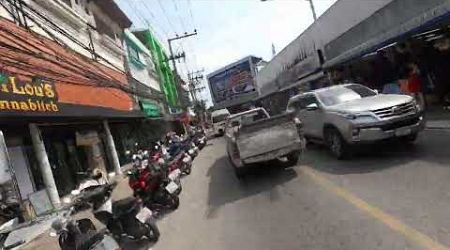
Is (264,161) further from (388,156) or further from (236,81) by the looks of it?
(236,81)

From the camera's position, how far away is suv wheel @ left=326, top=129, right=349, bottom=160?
468 inches

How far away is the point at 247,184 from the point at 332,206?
4.18 metres

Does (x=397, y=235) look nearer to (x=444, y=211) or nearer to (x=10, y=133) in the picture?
(x=444, y=211)

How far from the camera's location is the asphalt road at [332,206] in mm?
6277

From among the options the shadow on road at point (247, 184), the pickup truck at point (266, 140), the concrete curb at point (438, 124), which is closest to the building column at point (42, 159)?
the shadow on road at point (247, 184)

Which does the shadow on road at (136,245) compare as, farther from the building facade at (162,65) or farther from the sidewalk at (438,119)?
the building facade at (162,65)

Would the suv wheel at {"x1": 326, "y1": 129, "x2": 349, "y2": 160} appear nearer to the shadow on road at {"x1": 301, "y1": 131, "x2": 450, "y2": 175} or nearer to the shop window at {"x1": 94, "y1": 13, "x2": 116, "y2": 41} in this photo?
the shadow on road at {"x1": 301, "y1": 131, "x2": 450, "y2": 175}

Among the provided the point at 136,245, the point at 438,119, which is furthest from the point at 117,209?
the point at 438,119

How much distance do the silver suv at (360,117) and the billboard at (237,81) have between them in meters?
51.6

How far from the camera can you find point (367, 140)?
11117mm

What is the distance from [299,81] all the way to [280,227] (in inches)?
1174

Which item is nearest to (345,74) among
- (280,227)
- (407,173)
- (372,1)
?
(372,1)

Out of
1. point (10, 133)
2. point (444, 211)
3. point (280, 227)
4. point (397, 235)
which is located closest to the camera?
point (397, 235)

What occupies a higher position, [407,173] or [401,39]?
[401,39]
